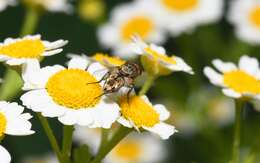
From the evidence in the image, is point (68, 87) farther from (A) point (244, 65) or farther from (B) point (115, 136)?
(A) point (244, 65)

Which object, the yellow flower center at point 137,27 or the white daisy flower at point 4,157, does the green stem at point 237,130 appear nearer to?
the white daisy flower at point 4,157

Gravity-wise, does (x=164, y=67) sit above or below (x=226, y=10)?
above

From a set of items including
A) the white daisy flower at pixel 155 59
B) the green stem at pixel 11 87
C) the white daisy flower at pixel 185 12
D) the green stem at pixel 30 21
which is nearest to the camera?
the white daisy flower at pixel 155 59

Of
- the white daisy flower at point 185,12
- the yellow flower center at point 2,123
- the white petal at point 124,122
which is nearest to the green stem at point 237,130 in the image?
the white petal at point 124,122

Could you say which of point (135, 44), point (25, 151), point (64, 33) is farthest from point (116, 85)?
point (64, 33)

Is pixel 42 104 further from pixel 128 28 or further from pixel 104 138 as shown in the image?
pixel 128 28

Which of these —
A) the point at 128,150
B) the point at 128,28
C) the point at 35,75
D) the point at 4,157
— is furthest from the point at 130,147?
the point at 4,157
